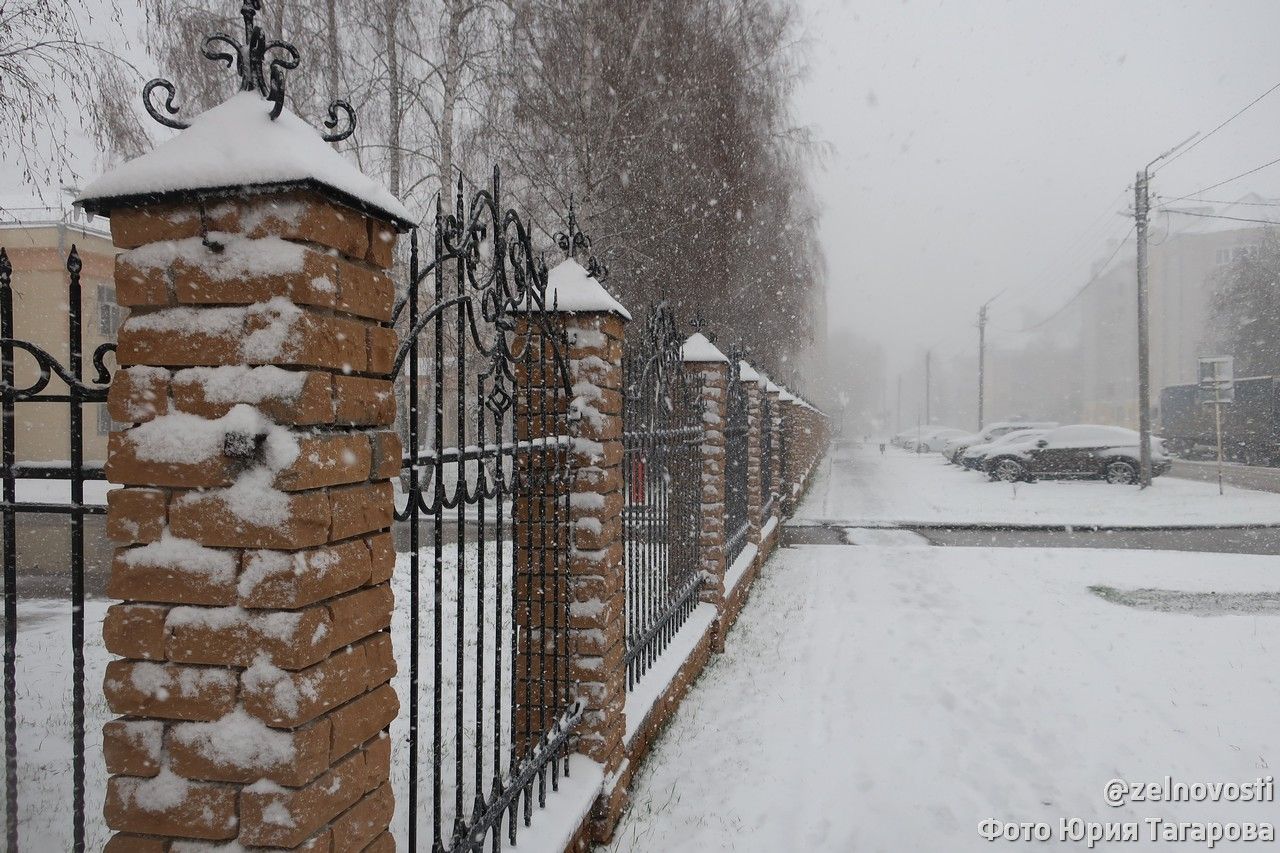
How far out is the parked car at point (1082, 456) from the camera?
58.5 feet

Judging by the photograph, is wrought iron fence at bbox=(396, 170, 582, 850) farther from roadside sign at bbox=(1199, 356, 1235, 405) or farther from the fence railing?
roadside sign at bbox=(1199, 356, 1235, 405)

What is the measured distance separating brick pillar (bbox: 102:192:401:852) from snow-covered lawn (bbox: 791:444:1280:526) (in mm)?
11823

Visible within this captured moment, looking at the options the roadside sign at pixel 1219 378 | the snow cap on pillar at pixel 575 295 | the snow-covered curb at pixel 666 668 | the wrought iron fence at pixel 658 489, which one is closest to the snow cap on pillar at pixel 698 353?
the wrought iron fence at pixel 658 489

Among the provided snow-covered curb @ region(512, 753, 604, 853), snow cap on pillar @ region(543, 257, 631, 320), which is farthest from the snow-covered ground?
snow cap on pillar @ region(543, 257, 631, 320)

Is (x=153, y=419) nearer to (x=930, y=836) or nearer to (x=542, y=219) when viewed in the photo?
(x=930, y=836)

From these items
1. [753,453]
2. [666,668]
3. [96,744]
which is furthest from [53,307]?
[666,668]

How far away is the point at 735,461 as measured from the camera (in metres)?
6.99

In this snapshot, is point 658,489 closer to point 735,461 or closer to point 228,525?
point 735,461

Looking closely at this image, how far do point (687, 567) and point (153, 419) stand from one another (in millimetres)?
4224

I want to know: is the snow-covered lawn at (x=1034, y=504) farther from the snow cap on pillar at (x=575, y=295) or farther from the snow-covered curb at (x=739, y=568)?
the snow cap on pillar at (x=575, y=295)

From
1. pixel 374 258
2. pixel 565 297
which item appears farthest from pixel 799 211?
pixel 374 258

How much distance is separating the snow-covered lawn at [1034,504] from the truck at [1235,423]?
9189 millimetres

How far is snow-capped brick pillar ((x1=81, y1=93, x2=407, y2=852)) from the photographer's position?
1.37m

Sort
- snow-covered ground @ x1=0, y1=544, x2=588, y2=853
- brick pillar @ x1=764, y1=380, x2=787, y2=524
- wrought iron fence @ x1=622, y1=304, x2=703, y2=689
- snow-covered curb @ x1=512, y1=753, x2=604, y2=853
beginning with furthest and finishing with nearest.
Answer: brick pillar @ x1=764, y1=380, x2=787, y2=524 < wrought iron fence @ x1=622, y1=304, x2=703, y2=689 < snow-covered ground @ x1=0, y1=544, x2=588, y2=853 < snow-covered curb @ x1=512, y1=753, x2=604, y2=853
